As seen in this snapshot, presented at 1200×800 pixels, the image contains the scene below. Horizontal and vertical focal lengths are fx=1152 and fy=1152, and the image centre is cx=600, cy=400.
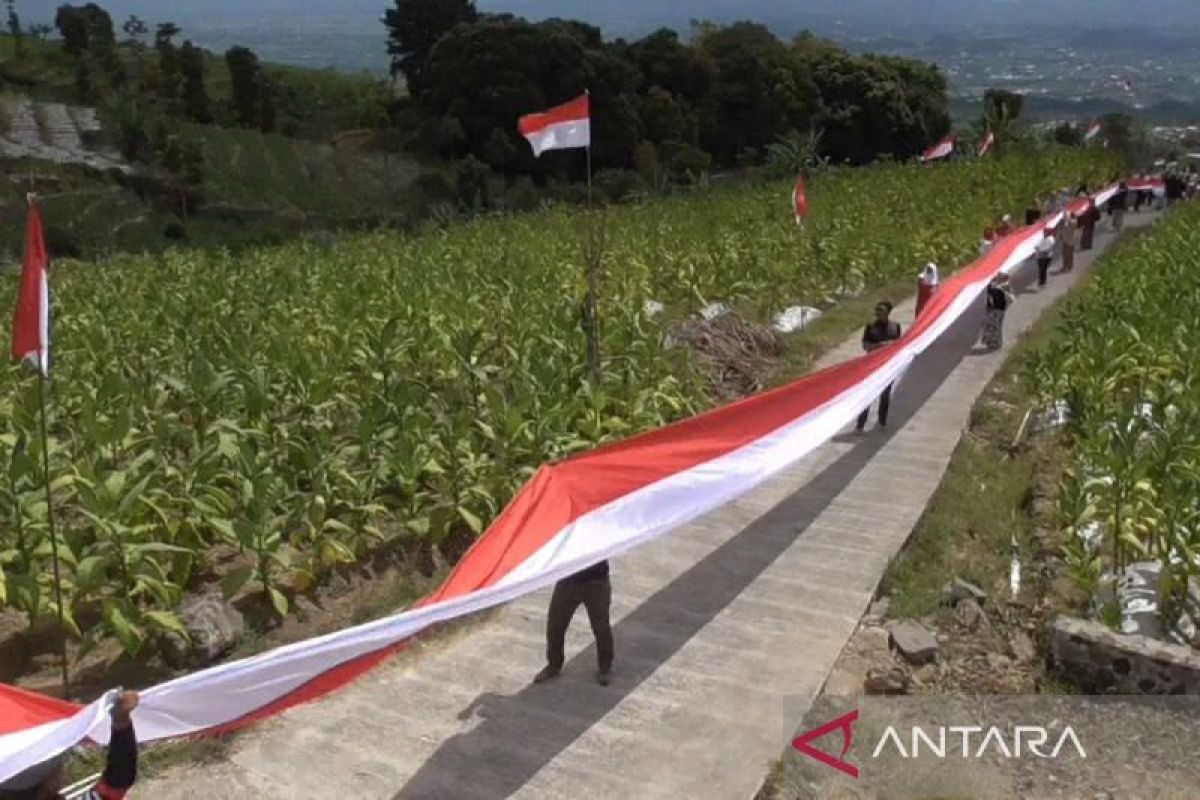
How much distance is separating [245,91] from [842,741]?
51.6m

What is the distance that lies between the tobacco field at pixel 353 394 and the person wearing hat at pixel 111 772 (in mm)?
1832

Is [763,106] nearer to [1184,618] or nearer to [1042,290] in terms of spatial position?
[1042,290]

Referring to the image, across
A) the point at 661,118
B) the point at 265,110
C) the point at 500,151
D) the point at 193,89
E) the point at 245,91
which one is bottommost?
the point at 500,151

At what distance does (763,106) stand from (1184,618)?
48089 mm

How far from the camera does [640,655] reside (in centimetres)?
686

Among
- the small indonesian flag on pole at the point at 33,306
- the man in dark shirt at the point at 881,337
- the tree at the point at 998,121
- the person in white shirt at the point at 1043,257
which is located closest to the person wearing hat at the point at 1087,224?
the person in white shirt at the point at 1043,257

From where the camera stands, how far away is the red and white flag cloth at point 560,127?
1098 centimetres

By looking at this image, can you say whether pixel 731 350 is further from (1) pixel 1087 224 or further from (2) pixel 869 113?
(2) pixel 869 113

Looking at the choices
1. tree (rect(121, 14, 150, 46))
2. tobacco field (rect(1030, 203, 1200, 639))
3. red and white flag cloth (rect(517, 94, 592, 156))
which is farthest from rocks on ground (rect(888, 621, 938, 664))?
tree (rect(121, 14, 150, 46))

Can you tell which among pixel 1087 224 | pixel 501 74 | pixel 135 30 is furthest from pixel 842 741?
pixel 135 30

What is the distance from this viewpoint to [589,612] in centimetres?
640

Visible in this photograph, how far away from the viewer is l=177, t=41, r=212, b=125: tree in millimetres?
51000

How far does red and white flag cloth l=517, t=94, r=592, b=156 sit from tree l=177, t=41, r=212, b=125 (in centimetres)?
4294

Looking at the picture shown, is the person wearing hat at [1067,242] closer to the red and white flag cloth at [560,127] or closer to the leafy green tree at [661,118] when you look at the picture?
the red and white flag cloth at [560,127]
